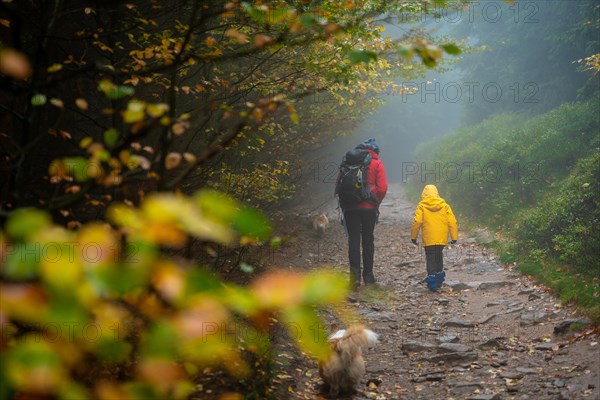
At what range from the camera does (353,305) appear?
28.7ft

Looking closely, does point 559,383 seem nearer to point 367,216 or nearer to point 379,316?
point 379,316

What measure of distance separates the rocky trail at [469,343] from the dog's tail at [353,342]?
21.1 inches

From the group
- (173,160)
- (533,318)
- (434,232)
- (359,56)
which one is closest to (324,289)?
(173,160)

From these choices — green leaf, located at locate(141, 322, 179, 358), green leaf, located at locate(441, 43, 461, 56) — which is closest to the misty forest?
green leaf, located at locate(141, 322, 179, 358)

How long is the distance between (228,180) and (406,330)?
13.3 feet

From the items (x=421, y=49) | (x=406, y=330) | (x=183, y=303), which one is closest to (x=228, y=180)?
(x=406, y=330)

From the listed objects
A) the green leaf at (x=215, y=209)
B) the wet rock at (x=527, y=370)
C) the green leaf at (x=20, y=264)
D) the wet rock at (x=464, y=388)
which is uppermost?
the green leaf at (x=215, y=209)

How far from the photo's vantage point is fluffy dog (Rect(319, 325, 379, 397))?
5.05 metres

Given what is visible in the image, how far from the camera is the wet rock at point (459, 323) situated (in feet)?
24.6

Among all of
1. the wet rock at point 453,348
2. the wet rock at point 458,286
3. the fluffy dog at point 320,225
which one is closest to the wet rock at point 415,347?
the wet rock at point 453,348

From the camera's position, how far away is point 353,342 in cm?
505

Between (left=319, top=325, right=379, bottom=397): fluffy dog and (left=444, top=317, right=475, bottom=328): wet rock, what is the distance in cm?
298

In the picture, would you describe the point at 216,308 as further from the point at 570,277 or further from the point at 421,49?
the point at 570,277

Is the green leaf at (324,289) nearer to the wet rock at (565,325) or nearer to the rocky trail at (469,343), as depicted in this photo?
the rocky trail at (469,343)
